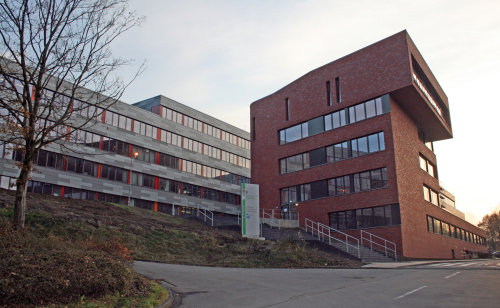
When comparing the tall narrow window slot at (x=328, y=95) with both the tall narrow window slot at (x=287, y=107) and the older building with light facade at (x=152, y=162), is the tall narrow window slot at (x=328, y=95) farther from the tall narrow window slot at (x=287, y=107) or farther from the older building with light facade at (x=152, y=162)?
the older building with light facade at (x=152, y=162)

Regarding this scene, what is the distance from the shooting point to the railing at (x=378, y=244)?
1293 inches

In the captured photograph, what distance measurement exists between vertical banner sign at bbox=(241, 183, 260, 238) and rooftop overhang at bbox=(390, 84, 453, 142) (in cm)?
1594

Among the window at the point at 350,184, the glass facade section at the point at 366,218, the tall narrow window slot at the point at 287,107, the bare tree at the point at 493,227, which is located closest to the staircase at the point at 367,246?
the glass facade section at the point at 366,218

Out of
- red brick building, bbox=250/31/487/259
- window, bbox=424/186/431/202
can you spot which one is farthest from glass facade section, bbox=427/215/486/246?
window, bbox=424/186/431/202

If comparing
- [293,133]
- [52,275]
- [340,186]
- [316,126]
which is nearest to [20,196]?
[52,275]

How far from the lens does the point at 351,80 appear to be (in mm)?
38938

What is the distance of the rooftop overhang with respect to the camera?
118 feet

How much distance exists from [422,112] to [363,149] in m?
8.50

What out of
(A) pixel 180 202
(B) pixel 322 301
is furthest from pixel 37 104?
(A) pixel 180 202

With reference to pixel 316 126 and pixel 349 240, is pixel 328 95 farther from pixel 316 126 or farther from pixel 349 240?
pixel 349 240

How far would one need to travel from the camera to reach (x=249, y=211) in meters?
29.5

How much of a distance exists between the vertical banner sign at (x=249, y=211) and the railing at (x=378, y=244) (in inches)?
380

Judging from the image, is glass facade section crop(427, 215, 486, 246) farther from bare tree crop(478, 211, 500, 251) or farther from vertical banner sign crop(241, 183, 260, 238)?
bare tree crop(478, 211, 500, 251)

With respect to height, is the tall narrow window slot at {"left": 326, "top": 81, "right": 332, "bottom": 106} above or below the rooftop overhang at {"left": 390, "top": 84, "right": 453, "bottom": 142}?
above
